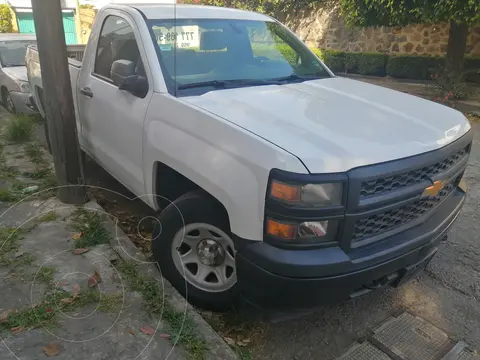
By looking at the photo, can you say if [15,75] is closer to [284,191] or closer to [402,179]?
[284,191]

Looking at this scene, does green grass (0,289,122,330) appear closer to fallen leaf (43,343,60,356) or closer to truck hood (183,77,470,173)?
fallen leaf (43,343,60,356)

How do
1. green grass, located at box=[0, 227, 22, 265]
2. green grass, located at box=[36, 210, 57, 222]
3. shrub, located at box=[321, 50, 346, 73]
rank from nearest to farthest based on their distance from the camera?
green grass, located at box=[0, 227, 22, 265], green grass, located at box=[36, 210, 57, 222], shrub, located at box=[321, 50, 346, 73]

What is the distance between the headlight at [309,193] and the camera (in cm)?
207

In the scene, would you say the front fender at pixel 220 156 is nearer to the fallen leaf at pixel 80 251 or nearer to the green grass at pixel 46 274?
the fallen leaf at pixel 80 251

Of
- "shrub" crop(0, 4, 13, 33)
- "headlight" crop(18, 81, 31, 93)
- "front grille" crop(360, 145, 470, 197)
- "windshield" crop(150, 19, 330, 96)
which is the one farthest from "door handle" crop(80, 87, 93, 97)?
"shrub" crop(0, 4, 13, 33)

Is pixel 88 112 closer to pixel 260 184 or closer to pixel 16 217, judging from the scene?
pixel 16 217

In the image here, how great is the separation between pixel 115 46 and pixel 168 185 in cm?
148

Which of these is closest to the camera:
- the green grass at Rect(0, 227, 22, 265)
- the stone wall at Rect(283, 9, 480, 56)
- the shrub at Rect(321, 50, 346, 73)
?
the green grass at Rect(0, 227, 22, 265)

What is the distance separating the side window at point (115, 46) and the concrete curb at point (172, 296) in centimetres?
133

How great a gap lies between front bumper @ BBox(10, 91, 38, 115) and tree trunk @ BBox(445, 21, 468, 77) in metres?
9.50

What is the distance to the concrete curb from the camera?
2.41 meters

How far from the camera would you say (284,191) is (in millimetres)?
2080

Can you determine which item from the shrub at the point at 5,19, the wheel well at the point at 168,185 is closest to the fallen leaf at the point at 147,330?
the wheel well at the point at 168,185

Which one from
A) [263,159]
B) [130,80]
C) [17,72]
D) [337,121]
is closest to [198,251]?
[263,159]
